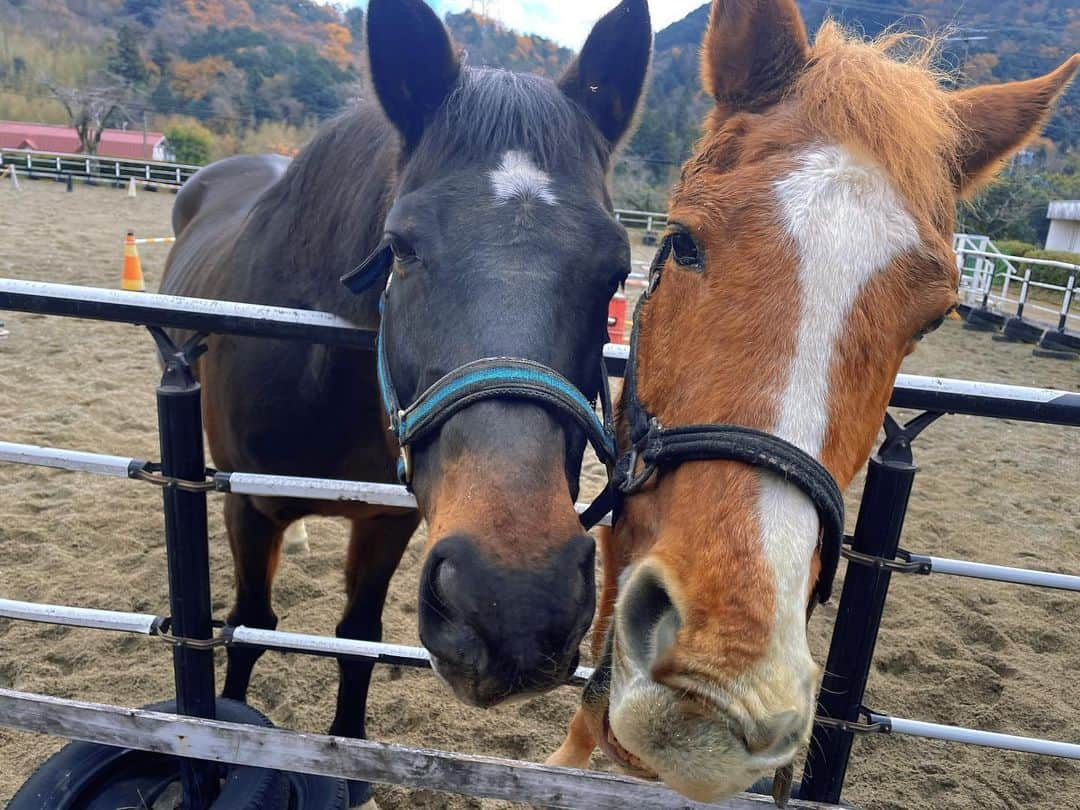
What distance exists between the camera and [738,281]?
132 cm

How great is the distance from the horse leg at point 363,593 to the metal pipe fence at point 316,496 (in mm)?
820

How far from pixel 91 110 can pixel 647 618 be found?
57820mm

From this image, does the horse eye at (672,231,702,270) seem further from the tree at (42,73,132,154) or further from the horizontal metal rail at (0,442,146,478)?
the tree at (42,73,132,154)

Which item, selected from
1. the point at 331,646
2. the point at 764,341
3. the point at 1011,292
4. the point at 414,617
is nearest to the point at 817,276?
the point at 764,341

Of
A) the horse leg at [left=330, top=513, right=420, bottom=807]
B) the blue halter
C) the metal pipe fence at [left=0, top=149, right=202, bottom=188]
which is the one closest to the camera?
the blue halter

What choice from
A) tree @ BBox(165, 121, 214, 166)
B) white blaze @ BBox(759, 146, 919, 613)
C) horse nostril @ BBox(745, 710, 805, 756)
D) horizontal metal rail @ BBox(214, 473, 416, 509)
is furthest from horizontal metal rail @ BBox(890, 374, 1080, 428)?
tree @ BBox(165, 121, 214, 166)

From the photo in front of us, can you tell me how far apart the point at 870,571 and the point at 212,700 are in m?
1.75

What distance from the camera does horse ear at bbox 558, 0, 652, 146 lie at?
73.8 inches

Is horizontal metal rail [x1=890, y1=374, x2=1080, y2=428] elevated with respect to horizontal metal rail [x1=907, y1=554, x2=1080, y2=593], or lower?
elevated

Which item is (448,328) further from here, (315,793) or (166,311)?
(315,793)

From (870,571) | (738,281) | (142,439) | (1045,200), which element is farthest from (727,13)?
(1045,200)

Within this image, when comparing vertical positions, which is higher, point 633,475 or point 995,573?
point 633,475

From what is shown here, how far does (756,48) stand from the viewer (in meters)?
1.65

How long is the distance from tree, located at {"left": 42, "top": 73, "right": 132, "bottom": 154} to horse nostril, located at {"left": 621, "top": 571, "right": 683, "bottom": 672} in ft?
179
